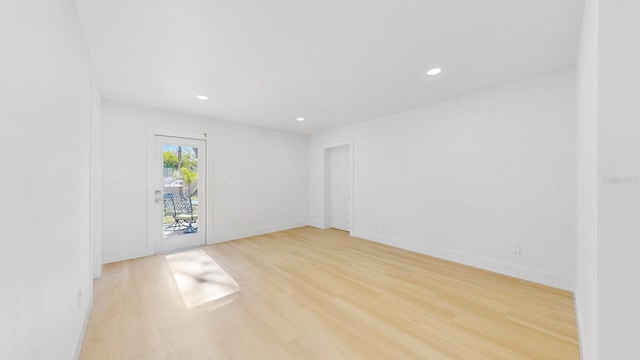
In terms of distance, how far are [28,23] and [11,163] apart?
581 millimetres

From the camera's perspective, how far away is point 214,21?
174 cm

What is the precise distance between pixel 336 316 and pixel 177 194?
11.8 feet

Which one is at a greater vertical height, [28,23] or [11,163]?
[28,23]

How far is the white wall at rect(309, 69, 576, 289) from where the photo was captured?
2586 millimetres

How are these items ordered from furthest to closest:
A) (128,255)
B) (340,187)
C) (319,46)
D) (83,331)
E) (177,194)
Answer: (340,187) → (177,194) → (128,255) → (319,46) → (83,331)

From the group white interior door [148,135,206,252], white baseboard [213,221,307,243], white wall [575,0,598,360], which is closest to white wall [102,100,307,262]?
white baseboard [213,221,307,243]

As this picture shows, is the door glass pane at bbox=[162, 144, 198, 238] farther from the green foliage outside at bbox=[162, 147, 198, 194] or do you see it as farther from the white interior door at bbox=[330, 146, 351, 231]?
the white interior door at bbox=[330, 146, 351, 231]

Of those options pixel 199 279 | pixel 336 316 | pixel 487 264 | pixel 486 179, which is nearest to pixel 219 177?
pixel 199 279

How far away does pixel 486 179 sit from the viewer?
3.12m

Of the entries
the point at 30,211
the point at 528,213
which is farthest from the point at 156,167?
the point at 528,213

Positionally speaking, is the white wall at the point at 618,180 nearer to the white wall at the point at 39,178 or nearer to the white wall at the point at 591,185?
the white wall at the point at 591,185

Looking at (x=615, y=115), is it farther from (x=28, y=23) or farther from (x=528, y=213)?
(x=28, y=23)

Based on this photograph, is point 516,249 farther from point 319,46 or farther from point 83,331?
point 83,331

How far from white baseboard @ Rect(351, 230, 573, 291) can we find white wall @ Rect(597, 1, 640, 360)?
87.6 inches
